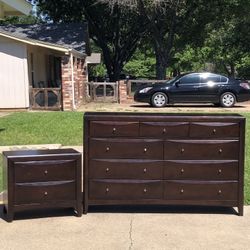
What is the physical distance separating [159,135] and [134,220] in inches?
38.5

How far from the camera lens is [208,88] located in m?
21.0

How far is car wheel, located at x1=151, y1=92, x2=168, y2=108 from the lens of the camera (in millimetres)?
20953

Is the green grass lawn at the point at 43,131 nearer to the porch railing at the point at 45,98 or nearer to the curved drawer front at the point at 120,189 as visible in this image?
the curved drawer front at the point at 120,189

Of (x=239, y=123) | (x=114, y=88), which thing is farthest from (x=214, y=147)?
(x=114, y=88)

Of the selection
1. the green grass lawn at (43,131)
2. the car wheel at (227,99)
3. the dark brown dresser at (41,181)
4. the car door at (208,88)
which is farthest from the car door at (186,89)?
the dark brown dresser at (41,181)

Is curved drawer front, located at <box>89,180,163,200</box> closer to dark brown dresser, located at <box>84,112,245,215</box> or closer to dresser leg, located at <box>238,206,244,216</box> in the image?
dark brown dresser, located at <box>84,112,245,215</box>

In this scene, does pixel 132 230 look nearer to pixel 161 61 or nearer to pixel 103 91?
pixel 103 91

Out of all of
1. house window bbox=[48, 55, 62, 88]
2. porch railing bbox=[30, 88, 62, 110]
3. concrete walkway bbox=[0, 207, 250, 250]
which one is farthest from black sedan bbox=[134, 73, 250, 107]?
concrete walkway bbox=[0, 207, 250, 250]

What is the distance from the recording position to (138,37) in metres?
38.6

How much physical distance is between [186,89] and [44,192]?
15787mm

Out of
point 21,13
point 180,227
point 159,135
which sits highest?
point 21,13

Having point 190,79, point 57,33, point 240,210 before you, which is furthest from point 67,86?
point 240,210

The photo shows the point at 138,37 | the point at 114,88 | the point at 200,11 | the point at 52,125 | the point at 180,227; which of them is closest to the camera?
the point at 180,227

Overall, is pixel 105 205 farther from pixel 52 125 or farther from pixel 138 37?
pixel 138 37
